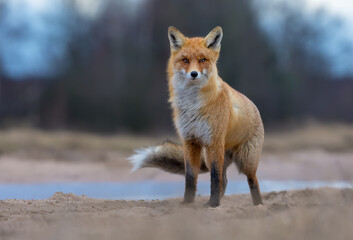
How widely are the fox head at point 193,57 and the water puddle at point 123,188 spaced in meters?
3.38

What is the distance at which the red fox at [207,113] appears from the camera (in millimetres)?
6844

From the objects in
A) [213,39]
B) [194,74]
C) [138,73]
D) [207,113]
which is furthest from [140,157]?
[138,73]

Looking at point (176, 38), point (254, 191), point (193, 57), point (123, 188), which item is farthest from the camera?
point (123, 188)

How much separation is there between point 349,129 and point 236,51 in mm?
7062

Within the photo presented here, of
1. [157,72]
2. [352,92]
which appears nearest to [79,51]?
[157,72]

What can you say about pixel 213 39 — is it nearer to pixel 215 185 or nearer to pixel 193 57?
pixel 193 57

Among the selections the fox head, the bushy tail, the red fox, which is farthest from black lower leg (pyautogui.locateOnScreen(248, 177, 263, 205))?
the fox head

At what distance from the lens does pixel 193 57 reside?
682cm

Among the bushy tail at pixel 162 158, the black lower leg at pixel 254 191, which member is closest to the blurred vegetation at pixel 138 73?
the bushy tail at pixel 162 158

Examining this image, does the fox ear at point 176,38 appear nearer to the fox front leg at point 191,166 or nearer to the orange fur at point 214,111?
the orange fur at point 214,111

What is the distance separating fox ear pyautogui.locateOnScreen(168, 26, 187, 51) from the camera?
23.3 ft

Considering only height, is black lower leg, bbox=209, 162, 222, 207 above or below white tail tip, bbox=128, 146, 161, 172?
below

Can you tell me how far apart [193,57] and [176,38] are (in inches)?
20.3

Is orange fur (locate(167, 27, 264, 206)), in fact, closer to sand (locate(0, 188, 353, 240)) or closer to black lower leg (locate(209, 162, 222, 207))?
black lower leg (locate(209, 162, 222, 207))
